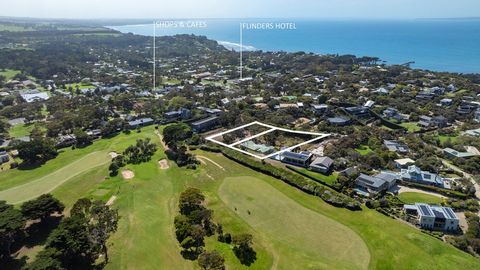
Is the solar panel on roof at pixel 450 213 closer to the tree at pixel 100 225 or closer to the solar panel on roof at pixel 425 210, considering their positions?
the solar panel on roof at pixel 425 210

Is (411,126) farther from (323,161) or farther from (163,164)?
(163,164)

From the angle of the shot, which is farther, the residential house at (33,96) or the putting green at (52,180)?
the residential house at (33,96)

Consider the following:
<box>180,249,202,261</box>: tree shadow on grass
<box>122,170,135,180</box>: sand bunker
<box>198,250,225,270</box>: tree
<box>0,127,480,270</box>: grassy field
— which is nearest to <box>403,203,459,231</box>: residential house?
<box>0,127,480,270</box>: grassy field

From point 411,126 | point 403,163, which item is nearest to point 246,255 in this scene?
point 403,163

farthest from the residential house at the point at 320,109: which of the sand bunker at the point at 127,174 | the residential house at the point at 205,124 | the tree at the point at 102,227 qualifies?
the tree at the point at 102,227

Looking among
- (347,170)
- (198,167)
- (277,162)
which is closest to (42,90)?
(198,167)

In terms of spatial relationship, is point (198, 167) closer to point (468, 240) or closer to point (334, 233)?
point (334, 233)
